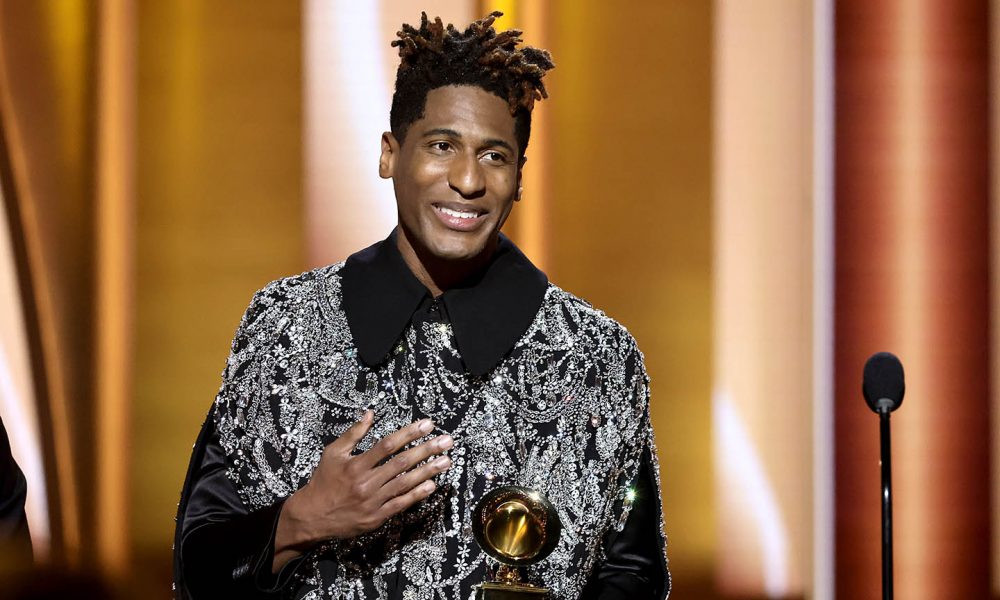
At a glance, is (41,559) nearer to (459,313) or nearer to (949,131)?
(459,313)

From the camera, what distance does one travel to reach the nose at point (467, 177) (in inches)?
75.7

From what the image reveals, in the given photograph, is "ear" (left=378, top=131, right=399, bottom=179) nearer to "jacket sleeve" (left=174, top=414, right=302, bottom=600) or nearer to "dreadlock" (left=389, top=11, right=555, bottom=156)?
"dreadlock" (left=389, top=11, right=555, bottom=156)

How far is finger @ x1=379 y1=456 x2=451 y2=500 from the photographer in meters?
1.67

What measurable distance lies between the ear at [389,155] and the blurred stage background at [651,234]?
1058mm

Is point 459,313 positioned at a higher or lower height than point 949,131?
lower

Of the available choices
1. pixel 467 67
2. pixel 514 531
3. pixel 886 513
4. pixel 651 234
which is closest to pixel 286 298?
pixel 467 67

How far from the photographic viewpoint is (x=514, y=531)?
163cm

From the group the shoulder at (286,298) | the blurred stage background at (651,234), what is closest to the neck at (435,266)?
the shoulder at (286,298)

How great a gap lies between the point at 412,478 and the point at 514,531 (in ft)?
0.52

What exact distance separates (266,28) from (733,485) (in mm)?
1642

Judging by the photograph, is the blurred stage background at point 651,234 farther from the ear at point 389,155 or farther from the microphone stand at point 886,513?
the microphone stand at point 886,513

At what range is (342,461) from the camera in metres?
1.72

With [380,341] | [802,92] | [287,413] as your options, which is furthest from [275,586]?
[802,92]

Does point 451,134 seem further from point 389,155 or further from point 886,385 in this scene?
point 886,385
